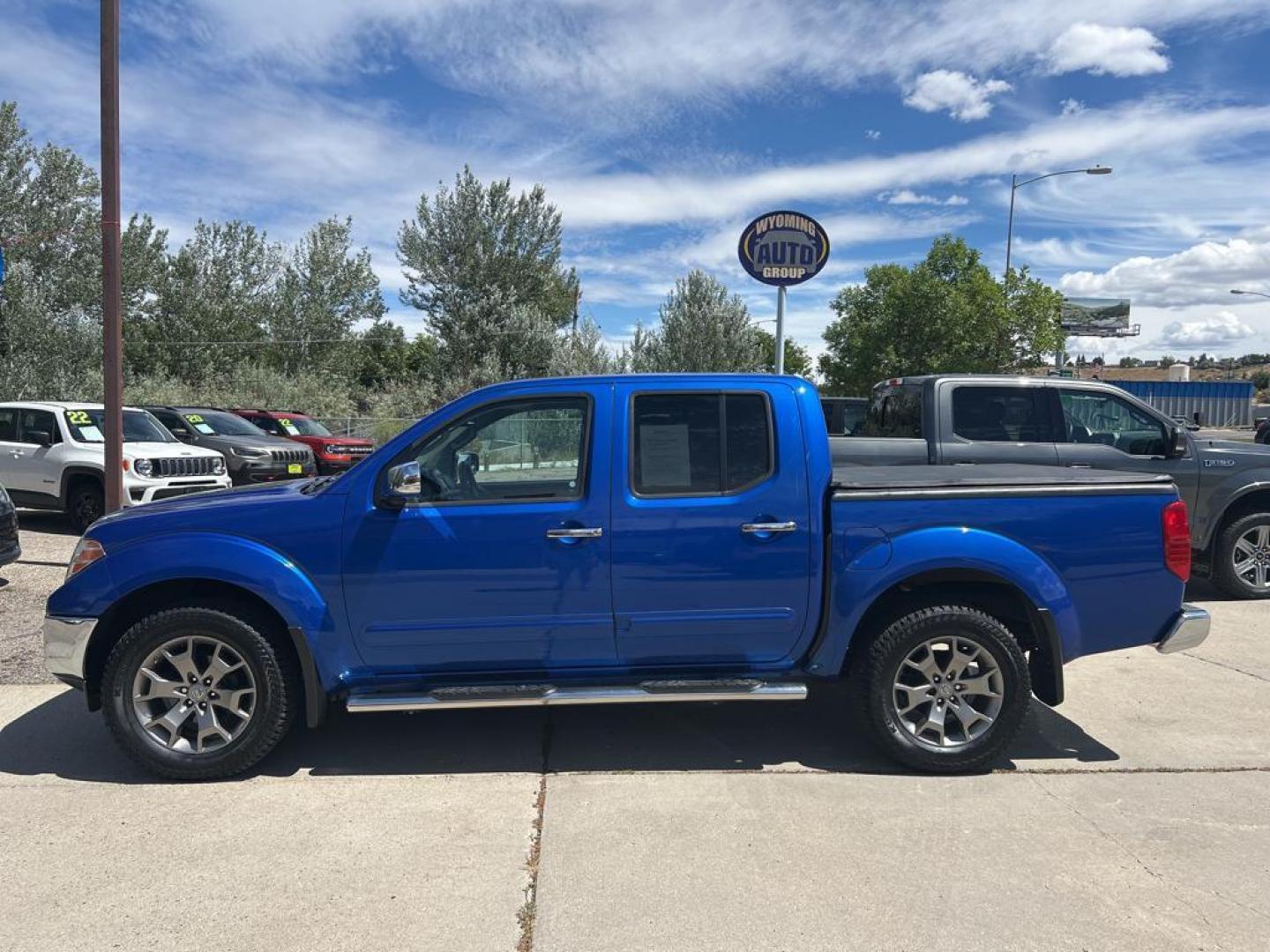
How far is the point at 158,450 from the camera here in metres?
10.9

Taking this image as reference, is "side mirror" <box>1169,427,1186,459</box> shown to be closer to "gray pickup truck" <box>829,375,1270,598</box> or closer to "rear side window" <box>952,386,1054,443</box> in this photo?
"gray pickup truck" <box>829,375,1270,598</box>

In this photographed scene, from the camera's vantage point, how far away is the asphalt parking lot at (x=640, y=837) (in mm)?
2980

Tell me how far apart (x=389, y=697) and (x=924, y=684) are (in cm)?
250

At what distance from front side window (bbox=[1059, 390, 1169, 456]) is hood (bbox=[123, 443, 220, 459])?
9933 mm

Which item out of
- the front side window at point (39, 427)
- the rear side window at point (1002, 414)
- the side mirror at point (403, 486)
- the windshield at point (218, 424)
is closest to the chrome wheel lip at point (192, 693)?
the side mirror at point (403, 486)

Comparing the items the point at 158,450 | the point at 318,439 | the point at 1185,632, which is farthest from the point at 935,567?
the point at 318,439

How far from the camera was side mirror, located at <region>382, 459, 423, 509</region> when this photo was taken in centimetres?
390

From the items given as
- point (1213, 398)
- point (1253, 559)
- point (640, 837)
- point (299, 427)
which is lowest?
point (640, 837)

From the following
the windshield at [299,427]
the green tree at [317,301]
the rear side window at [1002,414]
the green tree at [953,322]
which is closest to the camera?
the rear side window at [1002,414]

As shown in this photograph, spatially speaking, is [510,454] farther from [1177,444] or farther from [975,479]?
[1177,444]

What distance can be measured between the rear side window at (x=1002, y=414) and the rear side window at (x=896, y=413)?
334 mm

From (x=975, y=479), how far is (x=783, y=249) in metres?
5.95

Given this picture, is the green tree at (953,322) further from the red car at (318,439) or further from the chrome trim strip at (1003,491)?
the chrome trim strip at (1003,491)

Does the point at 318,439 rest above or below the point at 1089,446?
below
